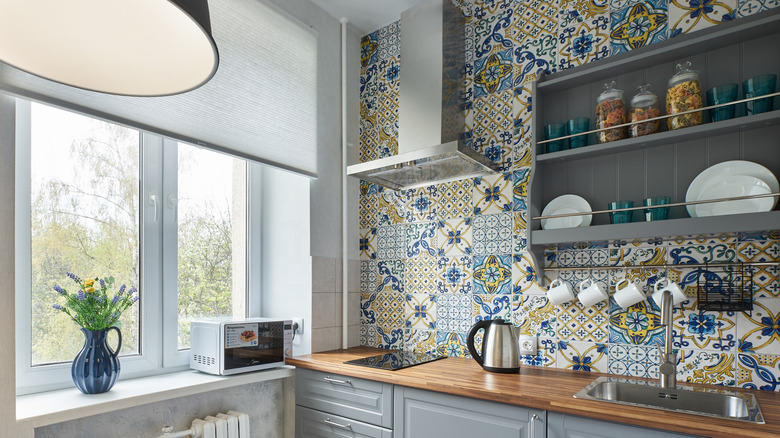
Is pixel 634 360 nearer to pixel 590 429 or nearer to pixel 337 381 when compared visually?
pixel 590 429

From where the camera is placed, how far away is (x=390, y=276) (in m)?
2.75

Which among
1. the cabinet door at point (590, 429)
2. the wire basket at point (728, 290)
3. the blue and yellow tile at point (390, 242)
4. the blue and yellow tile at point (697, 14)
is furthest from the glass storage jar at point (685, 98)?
the blue and yellow tile at point (390, 242)

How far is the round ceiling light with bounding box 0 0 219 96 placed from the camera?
2.62 feet

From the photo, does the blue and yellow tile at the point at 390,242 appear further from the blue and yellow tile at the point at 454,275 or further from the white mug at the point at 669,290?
the white mug at the point at 669,290

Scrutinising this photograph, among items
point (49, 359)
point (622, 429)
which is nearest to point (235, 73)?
point (49, 359)

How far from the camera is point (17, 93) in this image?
154 cm

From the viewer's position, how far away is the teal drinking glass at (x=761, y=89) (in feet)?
5.16

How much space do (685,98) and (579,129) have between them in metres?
0.39

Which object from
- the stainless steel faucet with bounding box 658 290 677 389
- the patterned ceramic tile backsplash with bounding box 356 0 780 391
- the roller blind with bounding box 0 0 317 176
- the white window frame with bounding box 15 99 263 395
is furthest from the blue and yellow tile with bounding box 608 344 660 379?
the white window frame with bounding box 15 99 263 395

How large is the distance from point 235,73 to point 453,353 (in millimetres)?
1768

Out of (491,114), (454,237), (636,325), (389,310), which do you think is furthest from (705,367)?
(389,310)

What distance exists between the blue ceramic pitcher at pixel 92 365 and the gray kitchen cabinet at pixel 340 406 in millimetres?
891

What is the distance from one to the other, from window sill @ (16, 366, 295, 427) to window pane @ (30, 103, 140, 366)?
0.19m

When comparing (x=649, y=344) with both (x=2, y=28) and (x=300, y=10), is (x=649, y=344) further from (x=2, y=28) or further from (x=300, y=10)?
(x=300, y=10)
